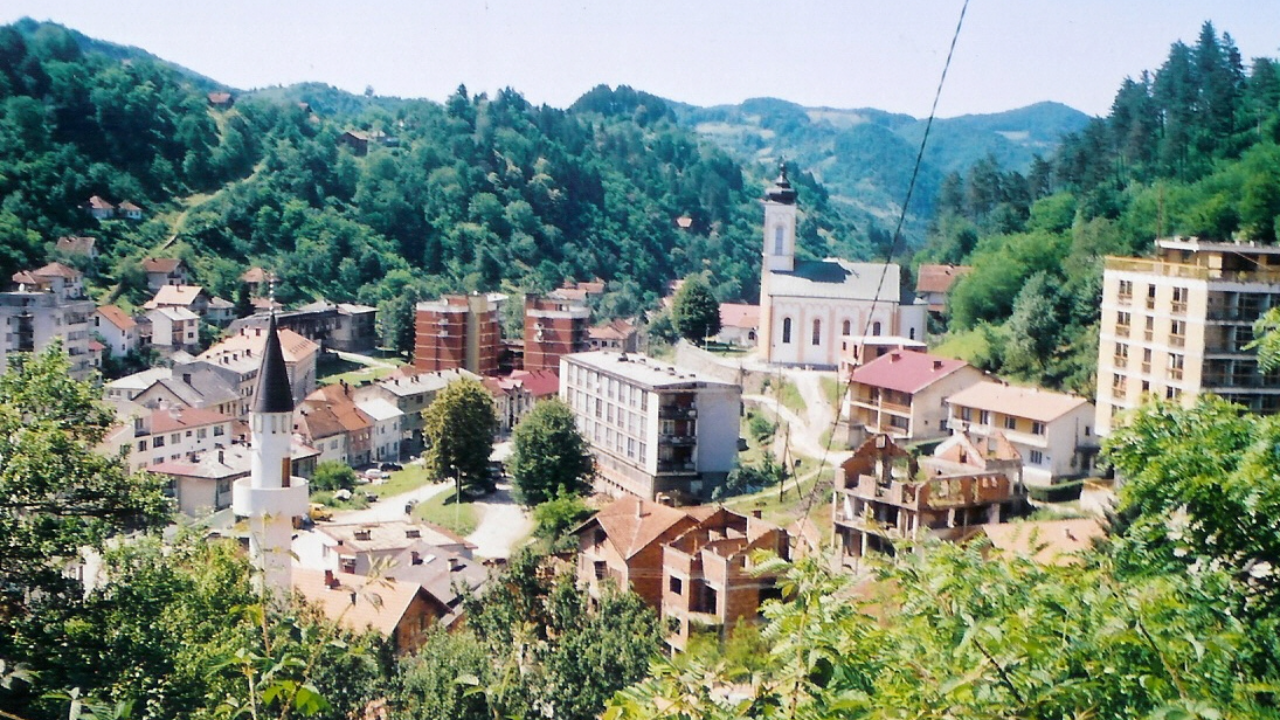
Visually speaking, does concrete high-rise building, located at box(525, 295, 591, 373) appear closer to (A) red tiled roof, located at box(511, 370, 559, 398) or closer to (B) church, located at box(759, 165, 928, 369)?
(A) red tiled roof, located at box(511, 370, 559, 398)

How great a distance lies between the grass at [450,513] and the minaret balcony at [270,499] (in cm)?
1225

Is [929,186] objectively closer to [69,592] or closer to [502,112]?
[502,112]

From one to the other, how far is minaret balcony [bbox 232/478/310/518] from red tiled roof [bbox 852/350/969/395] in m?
13.7

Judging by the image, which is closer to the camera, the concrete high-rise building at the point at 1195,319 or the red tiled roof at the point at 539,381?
the concrete high-rise building at the point at 1195,319

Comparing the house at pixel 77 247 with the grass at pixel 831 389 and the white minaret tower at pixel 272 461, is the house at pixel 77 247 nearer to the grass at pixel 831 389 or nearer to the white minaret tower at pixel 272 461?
the grass at pixel 831 389

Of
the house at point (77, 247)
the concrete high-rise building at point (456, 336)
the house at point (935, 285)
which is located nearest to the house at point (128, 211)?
the house at point (77, 247)

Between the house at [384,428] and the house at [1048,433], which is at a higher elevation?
the house at [1048,433]

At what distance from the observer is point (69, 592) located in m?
7.84

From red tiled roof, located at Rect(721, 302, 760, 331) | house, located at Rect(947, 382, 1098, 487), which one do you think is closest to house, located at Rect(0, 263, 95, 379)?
red tiled roof, located at Rect(721, 302, 760, 331)

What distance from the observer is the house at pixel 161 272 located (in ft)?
165

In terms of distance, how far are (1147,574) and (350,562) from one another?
16871 mm

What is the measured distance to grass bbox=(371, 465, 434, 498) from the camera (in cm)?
3200

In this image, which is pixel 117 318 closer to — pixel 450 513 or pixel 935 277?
pixel 450 513

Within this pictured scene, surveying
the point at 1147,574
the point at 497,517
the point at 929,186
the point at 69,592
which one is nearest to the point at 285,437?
the point at 69,592
